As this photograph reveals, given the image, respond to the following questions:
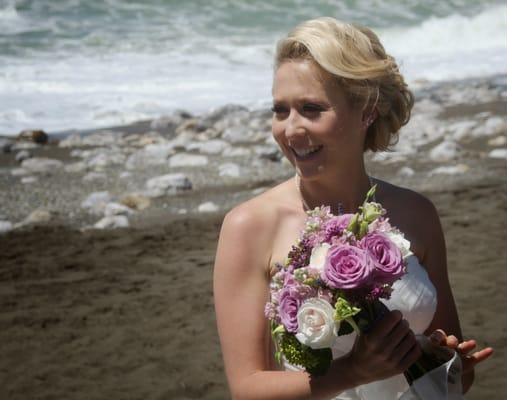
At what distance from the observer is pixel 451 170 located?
33.0 feet

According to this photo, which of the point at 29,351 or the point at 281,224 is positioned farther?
the point at 29,351

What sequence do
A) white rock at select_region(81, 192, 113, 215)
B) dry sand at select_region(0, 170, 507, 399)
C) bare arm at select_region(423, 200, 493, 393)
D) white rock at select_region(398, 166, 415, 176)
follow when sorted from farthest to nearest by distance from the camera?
white rock at select_region(398, 166, 415, 176) → white rock at select_region(81, 192, 113, 215) → dry sand at select_region(0, 170, 507, 399) → bare arm at select_region(423, 200, 493, 393)

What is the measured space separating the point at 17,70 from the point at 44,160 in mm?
7933

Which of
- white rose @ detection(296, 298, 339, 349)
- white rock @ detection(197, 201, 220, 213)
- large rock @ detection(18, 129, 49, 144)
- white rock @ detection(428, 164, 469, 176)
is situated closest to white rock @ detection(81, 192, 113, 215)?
white rock @ detection(197, 201, 220, 213)

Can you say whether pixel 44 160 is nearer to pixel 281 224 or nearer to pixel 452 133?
pixel 452 133

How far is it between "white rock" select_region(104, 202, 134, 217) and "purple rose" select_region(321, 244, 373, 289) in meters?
6.85

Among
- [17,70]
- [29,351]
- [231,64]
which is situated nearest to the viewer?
[29,351]

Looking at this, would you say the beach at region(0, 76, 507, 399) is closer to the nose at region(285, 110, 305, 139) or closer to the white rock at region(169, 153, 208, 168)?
the white rock at region(169, 153, 208, 168)

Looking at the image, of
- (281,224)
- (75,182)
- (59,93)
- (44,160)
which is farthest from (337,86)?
(59,93)

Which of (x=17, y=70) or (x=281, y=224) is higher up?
(x=281, y=224)

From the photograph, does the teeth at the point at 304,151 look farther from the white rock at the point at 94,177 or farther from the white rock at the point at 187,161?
the white rock at the point at 187,161

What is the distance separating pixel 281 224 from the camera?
10.1 ft

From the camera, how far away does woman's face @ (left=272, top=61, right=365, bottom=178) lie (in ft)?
9.49

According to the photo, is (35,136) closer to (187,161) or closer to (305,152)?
(187,161)
